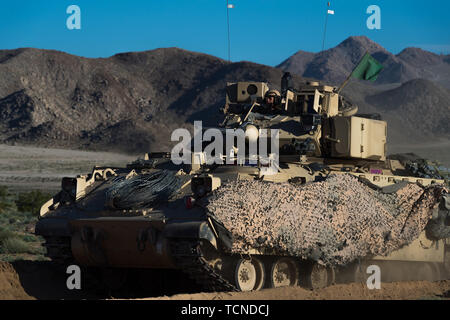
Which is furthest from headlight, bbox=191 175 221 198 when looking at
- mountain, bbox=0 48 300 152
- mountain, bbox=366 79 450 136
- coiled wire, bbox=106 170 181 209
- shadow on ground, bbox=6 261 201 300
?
mountain, bbox=366 79 450 136

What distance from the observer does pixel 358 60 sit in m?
148

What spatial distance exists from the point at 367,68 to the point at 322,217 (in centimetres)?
592

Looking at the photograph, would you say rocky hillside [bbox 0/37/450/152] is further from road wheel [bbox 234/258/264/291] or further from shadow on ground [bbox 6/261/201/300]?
road wheel [bbox 234/258/264/291]

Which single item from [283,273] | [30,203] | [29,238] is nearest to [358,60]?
[30,203]

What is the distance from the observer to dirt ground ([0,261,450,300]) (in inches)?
432

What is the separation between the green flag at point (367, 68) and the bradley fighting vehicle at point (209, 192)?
4.30 feet

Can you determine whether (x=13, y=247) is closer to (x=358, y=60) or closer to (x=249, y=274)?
(x=249, y=274)

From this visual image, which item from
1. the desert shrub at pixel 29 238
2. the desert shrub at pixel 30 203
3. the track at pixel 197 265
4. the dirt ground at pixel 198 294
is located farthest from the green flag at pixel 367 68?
the desert shrub at pixel 30 203

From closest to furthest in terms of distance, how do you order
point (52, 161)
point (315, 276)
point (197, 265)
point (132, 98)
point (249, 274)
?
point (197, 265) < point (249, 274) < point (315, 276) < point (52, 161) < point (132, 98)

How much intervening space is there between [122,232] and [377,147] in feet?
19.1

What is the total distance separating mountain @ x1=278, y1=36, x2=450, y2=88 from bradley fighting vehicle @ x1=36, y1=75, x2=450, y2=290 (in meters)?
115

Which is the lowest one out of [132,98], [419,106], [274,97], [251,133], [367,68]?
[251,133]

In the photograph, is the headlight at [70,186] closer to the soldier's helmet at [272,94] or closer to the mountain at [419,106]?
the soldier's helmet at [272,94]

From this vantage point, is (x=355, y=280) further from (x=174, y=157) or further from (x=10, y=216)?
(x=10, y=216)
